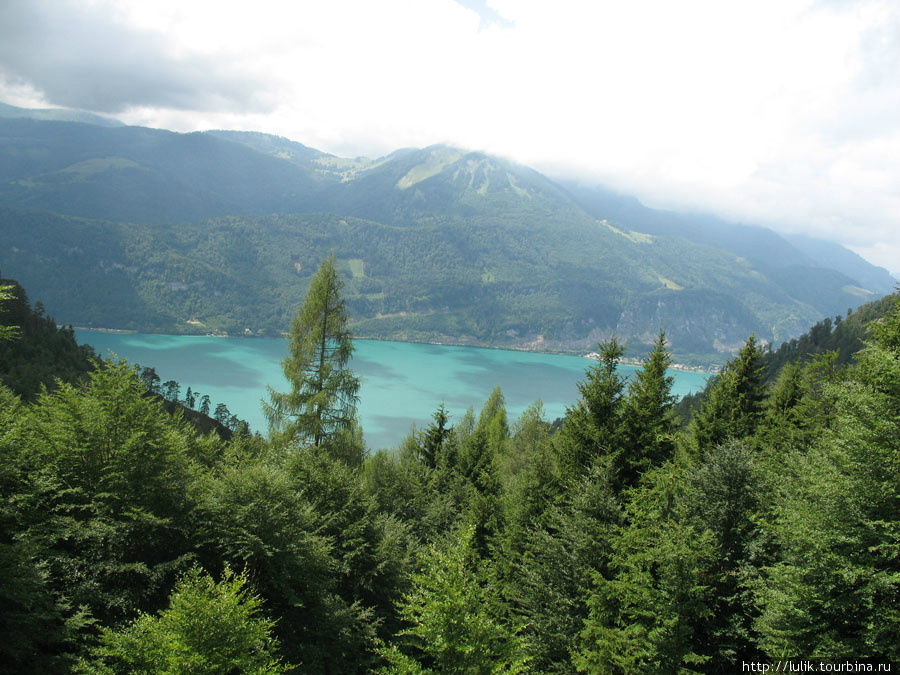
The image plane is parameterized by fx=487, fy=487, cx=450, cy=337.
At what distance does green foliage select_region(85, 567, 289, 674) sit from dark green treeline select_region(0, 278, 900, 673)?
0.04 m

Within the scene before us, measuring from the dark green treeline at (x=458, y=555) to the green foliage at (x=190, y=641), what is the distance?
42 millimetres

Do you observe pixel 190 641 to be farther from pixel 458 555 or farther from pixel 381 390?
pixel 381 390

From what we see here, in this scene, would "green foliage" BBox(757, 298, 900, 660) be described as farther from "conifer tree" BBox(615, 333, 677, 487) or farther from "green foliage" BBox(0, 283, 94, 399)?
"green foliage" BBox(0, 283, 94, 399)

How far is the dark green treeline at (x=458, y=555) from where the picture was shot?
9.02 meters

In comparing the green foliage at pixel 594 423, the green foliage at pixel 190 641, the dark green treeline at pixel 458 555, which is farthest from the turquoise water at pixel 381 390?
the green foliage at pixel 190 641

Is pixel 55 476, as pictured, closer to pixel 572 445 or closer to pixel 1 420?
pixel 1 420

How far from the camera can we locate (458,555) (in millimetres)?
10828

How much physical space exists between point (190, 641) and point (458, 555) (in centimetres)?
528

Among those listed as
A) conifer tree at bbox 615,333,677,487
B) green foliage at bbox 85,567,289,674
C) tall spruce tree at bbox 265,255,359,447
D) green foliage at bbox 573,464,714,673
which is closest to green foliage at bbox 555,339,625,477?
conifer tree at bbox 615,333,677,487

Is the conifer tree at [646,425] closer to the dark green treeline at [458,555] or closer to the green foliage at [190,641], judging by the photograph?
the dark green treeline at [458,555]

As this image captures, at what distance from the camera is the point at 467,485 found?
27.2 meters

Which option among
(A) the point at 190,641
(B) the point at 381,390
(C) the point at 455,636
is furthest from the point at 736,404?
(B) the point at 381,390

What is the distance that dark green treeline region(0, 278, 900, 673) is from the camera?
29.6 feet

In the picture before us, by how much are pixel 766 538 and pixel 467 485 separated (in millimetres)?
16847
